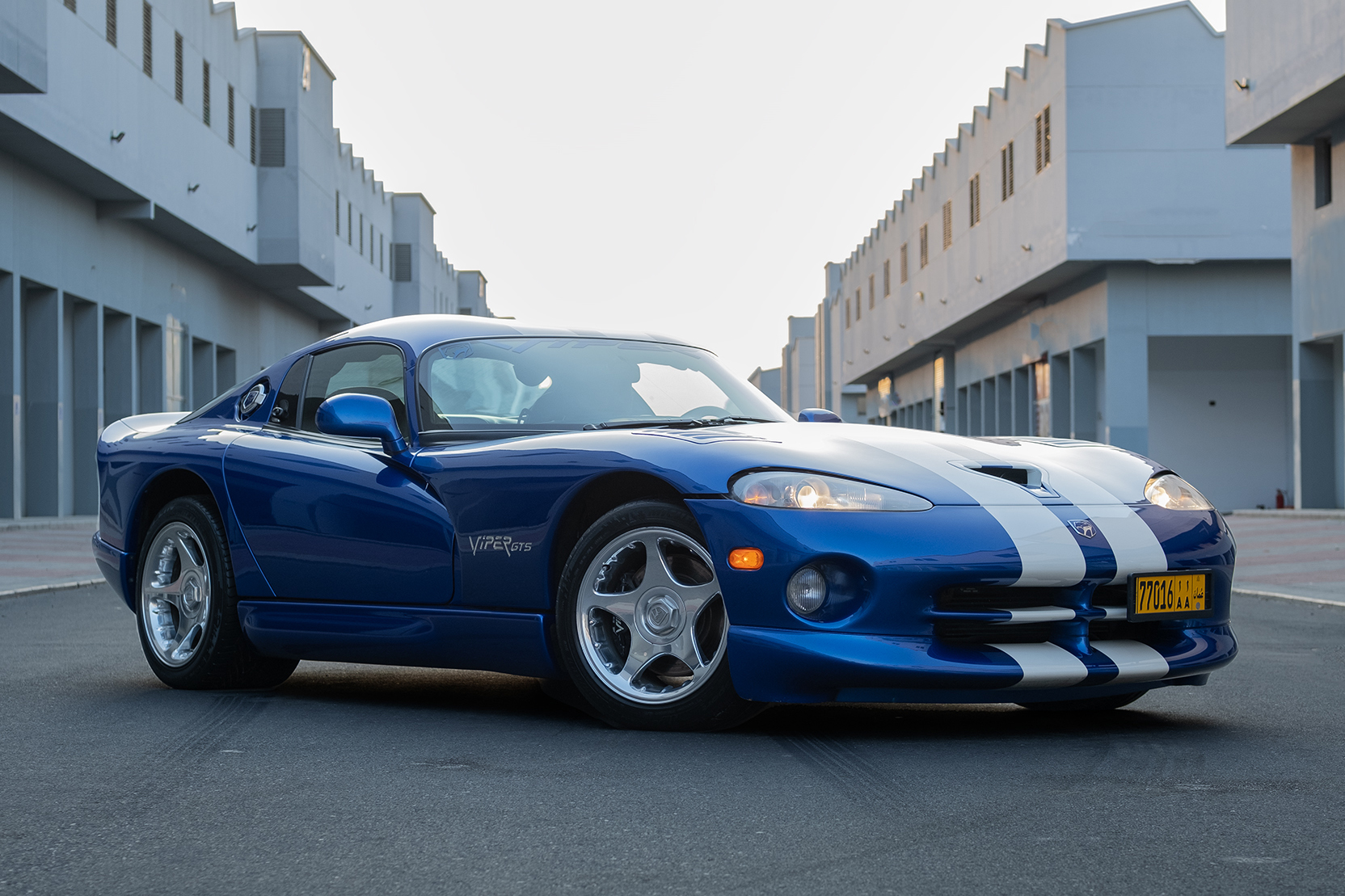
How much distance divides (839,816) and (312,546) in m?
2.60

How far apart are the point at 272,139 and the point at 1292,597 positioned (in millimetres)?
31956

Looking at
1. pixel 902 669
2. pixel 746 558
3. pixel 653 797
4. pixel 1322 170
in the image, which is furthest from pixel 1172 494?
pixel 1322 170

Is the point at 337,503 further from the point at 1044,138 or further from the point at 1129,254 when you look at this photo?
the point at 1044,138

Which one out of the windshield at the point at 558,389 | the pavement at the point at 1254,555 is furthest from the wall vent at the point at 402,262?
the windshield at the point at 558,389

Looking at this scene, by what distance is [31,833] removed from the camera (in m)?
3.17

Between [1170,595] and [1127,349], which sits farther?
[1127,349]

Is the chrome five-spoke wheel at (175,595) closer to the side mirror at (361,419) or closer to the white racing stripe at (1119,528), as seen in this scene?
the side mirror at (361,419)

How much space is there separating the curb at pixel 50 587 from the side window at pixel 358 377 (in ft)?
19.3

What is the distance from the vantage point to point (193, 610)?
577 centimetres

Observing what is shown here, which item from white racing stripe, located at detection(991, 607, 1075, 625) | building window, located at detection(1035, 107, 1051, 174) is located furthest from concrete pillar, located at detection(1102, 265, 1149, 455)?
white racing stripe, located at detection(991, 607, 1075, 625)

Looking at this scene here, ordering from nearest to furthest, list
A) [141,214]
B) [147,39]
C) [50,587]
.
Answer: [50,587]
[141,214]
[147,39]

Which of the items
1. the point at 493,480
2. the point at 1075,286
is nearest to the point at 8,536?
the point at 493,480

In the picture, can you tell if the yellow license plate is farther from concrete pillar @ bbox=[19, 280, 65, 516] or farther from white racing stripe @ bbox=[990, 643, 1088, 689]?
concrete pillar @ bbox=[19, 280, 65, 516]

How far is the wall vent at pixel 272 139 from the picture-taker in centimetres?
3725
